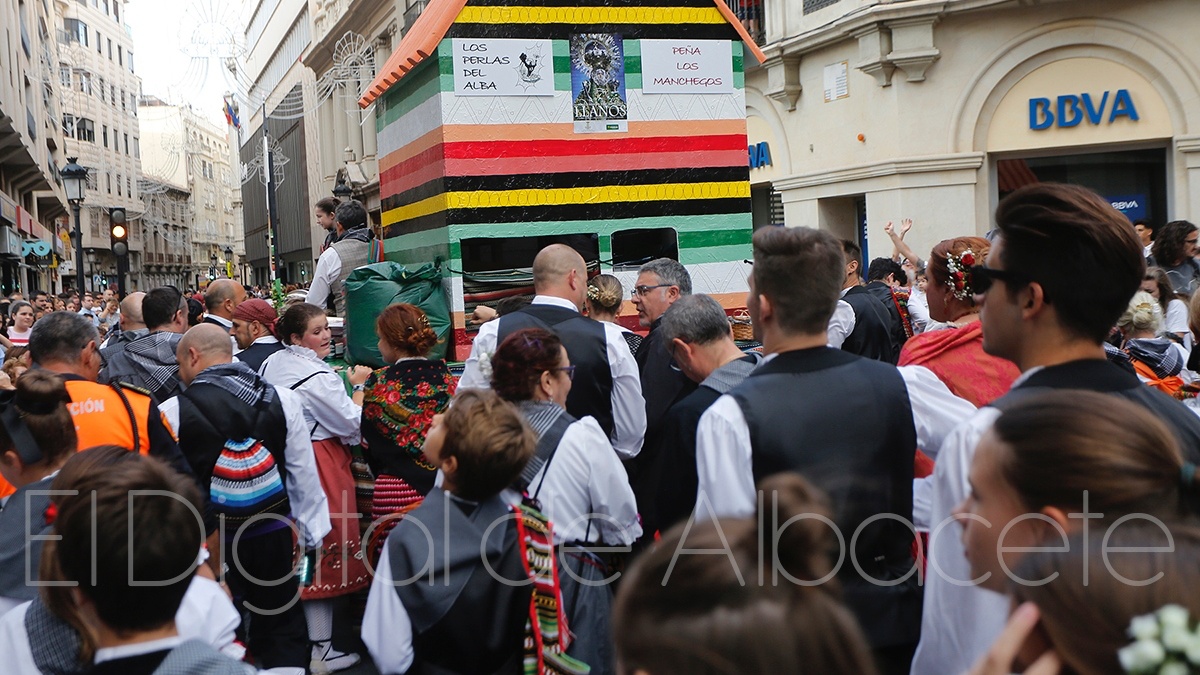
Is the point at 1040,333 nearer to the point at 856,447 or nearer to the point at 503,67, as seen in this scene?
the point at 856,447

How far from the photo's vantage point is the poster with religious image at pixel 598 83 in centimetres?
668

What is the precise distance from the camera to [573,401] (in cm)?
528

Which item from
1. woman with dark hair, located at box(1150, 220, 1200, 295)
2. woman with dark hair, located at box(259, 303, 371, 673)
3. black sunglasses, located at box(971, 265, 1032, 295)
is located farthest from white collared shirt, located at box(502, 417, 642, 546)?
woman with dark hair, located at box(1150, 220, 1200, 295)

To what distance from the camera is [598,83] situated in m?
6.71

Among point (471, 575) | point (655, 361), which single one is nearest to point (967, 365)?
point (471, 575)

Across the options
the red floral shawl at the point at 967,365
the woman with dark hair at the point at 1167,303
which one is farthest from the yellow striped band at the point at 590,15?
the red floral shawl at the point at 967,365

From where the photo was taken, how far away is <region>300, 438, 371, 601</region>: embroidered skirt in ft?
19.7

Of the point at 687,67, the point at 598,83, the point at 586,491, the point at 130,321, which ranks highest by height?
the point at 687,67

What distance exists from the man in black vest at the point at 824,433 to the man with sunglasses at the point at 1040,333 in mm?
367

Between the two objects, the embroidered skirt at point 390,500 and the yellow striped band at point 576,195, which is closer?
the embroidered skirt at point 390,500

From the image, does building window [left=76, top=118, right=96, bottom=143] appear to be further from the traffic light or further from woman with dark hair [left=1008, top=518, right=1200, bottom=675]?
woman with dark hair [left=1008, top=518, right=1200, bottom=675]

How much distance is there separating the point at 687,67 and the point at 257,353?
3251 millimetres

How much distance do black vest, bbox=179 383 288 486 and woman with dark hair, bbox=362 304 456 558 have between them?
0.69 meters

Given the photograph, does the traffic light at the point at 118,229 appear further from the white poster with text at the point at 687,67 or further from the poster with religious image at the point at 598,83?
the white poster with text at the point at 687,67
